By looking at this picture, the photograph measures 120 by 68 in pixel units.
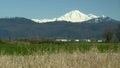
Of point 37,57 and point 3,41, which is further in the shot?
point 3,41

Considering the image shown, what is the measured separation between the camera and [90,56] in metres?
13.4

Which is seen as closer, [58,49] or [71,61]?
[71,61]

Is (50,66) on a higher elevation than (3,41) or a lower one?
higher

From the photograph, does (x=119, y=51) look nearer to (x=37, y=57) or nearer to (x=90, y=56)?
(x=90, y=56)

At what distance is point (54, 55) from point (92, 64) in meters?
2.47

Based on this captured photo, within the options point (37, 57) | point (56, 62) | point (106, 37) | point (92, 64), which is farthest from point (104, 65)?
point (106, 37)

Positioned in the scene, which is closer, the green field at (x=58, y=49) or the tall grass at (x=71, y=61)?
the tall grass at (x=71, y=61)

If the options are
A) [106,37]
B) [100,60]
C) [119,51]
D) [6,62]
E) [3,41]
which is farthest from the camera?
[106,37]

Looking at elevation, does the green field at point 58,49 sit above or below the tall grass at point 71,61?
below

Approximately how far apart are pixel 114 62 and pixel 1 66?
3.46 metres

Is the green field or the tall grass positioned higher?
the tall grass

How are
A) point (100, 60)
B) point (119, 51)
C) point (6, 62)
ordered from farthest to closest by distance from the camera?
1. point (119, 51)
2. point (100, 60)
3. point (6, 62)

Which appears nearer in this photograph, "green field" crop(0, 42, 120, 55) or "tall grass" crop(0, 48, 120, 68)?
"tall grass" crop(0, 48, 120, 68)

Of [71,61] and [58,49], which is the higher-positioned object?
[71,61]
